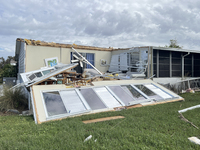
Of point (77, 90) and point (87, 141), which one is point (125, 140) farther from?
point (77, 90)

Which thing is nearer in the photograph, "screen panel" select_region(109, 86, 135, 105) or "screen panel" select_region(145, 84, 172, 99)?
"screen panel" select_region(109, 86, 135, 105)

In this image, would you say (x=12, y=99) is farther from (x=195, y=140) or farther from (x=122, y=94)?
(x=195, y=140)

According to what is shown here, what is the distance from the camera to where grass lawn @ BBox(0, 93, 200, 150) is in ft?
10.4

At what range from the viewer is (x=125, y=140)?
336 cm

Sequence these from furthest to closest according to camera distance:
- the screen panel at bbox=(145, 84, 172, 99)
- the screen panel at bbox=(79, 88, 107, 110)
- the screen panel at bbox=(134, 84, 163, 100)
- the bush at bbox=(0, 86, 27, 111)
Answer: the screen panel at bbox=(145, 84, 172, 99) < the screen panel at bbox=(134, 84, 163, 100) < the bush at bbox=(0, 86, 27, 111) < the screen panel at bbox=(79, 88, 107, 110)

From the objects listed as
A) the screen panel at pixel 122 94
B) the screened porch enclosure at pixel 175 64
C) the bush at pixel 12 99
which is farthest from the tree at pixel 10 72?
the screen panel at pixel 122 94

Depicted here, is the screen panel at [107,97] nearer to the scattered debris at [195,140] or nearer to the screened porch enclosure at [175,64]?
the scattered debris at [195,140]

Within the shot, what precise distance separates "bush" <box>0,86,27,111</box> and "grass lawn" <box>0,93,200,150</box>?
8.65 ft

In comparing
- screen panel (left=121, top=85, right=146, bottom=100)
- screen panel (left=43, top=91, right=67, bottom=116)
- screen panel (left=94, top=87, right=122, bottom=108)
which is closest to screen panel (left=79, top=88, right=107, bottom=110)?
screen panel (left=94, top=87, right=122, bottom=108)

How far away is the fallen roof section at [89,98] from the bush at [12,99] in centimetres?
214

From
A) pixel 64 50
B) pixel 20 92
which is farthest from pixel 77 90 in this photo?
pixel 64 50

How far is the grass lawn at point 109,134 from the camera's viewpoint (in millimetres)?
3164

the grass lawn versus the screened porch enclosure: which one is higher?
the screened porch enclosure

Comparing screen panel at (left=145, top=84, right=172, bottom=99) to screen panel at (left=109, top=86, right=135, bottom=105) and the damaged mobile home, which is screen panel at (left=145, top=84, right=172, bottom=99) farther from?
screen panel at (left=109, top=86, right=135, bottom=105)
